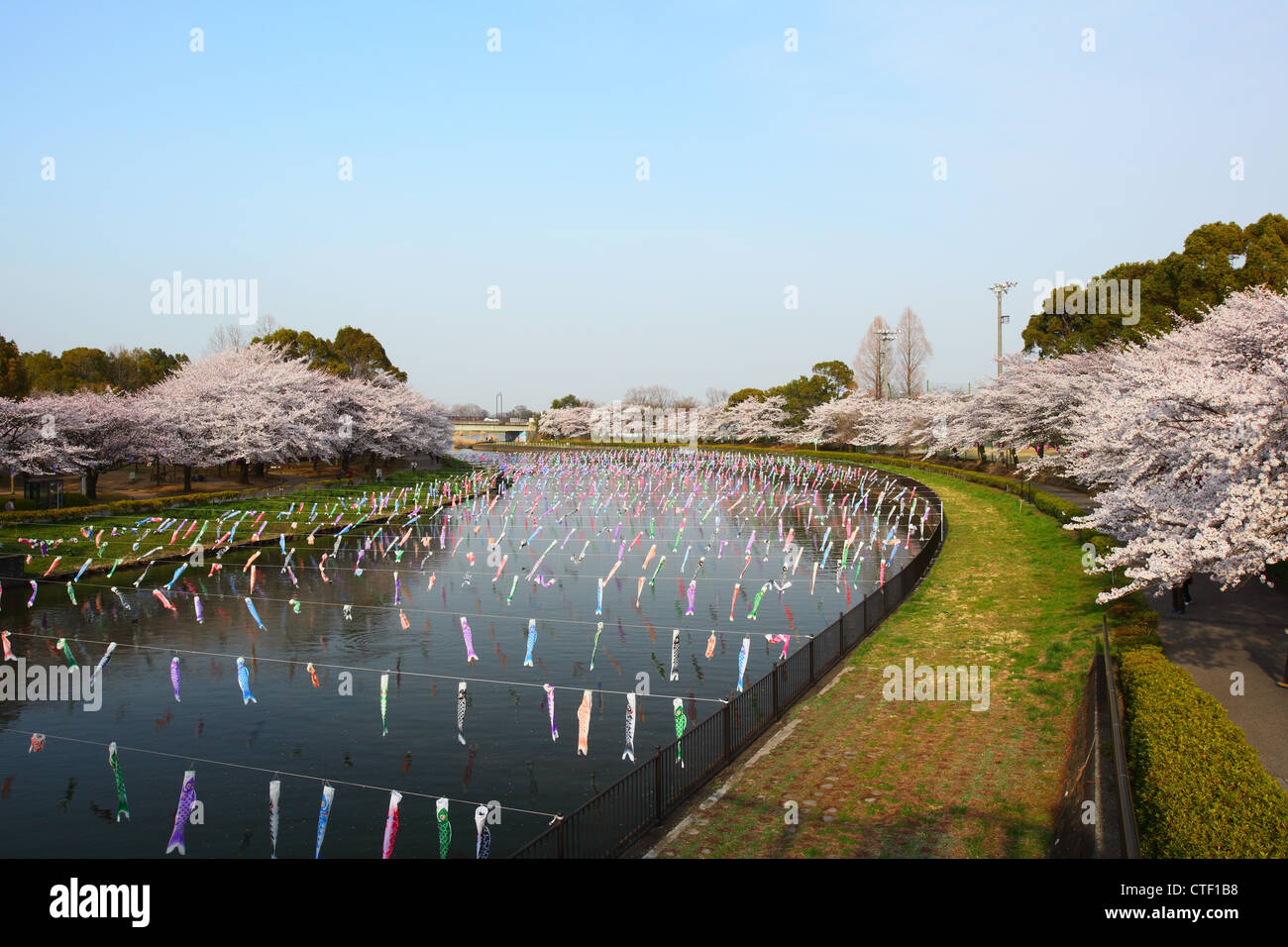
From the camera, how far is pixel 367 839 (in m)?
12.7

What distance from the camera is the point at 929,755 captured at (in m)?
14.4

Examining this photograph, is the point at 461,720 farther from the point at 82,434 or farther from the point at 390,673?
the point at 82,434

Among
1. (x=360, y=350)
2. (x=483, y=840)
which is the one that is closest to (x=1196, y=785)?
(x=483, y=840)

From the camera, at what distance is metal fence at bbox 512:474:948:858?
10711 millimetres

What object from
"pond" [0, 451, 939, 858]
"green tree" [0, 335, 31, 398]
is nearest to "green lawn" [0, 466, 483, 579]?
"pond" [0, 451, 939, 858]

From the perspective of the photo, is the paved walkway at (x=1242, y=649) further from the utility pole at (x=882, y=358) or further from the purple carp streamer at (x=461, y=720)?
the utility pole at (x=882, y=358)

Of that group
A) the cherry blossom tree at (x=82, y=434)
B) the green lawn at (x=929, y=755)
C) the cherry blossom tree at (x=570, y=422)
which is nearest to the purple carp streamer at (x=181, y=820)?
the green lawn at (x=929, y=755)

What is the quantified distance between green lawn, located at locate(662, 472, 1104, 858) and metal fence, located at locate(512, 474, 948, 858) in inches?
17.0

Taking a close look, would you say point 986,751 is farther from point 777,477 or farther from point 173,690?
point 777,477

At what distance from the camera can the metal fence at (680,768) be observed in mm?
10711

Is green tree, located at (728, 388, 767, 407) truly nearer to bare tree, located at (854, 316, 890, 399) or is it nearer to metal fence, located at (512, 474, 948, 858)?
bare tree, located at (854, 316, 890, 399)

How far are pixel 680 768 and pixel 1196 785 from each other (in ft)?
21.4
